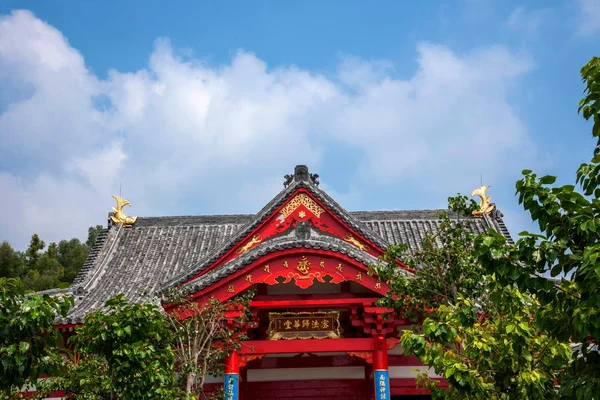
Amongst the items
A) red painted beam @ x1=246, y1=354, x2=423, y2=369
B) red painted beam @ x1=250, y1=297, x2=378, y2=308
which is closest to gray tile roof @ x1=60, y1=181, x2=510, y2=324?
red painted beam @ x1=250, y1=297, x2=378, y2=308

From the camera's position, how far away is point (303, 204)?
1536 centimetres

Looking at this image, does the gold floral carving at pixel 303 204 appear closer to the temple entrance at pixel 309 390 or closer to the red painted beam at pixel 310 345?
the red painted beam at pixel 310 345

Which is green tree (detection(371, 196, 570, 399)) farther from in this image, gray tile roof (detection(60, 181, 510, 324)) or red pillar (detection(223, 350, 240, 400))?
red pillar (detection(223, 350, 240, 400))

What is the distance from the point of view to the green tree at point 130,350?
828 cm

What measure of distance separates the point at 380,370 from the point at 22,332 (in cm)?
809

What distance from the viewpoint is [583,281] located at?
5.29m

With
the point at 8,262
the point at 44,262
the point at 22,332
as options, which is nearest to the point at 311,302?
the point at 22,332

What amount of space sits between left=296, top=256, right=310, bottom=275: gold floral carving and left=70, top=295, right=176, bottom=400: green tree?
477 cm

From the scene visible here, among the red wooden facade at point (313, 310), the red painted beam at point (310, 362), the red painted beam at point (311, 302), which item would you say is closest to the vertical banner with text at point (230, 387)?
the red wooden facade at point (313, 310)

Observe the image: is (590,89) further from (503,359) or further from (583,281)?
(503,359)

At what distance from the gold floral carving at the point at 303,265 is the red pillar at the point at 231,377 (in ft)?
7.26

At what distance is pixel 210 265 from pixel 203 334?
10.9 ft

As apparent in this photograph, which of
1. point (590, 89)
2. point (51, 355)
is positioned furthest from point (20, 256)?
point (590, 89)

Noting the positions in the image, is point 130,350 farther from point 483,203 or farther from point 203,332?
point 483,203
